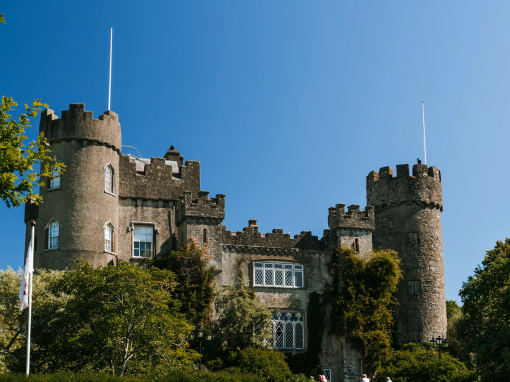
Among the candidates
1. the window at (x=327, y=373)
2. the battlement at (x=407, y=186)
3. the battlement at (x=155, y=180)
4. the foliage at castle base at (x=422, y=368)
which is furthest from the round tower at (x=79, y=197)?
the battlement at (x=407, y=186)

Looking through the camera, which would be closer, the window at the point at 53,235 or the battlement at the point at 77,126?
the window at the point at 53,235

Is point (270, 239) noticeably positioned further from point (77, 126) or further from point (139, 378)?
point (139, 378)

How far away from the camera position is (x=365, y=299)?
37.3 m

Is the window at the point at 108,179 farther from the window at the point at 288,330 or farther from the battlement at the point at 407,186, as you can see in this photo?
the battlement at the point at 407,186

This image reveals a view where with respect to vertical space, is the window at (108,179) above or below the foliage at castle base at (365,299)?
above

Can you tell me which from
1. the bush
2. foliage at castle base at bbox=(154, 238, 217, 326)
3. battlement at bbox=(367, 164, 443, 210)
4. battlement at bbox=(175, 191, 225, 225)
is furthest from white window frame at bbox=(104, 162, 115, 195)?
battlement at bbox=(367, 164, 443, 210)

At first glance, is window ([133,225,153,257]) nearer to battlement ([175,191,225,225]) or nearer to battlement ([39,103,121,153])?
battlement ([175,191,225,225])

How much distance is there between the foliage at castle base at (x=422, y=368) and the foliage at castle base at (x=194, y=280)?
1014 centimetres

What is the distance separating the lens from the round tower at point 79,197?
3472cm

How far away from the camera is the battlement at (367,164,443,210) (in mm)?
42031

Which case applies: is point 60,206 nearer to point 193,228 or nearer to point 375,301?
point 193,228

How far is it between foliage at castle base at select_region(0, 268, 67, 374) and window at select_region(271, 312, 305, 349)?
12535mm

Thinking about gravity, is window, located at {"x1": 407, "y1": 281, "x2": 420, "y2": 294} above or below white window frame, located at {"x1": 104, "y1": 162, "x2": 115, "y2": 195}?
below

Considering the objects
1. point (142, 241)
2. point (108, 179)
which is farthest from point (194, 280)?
point (108, 179)
